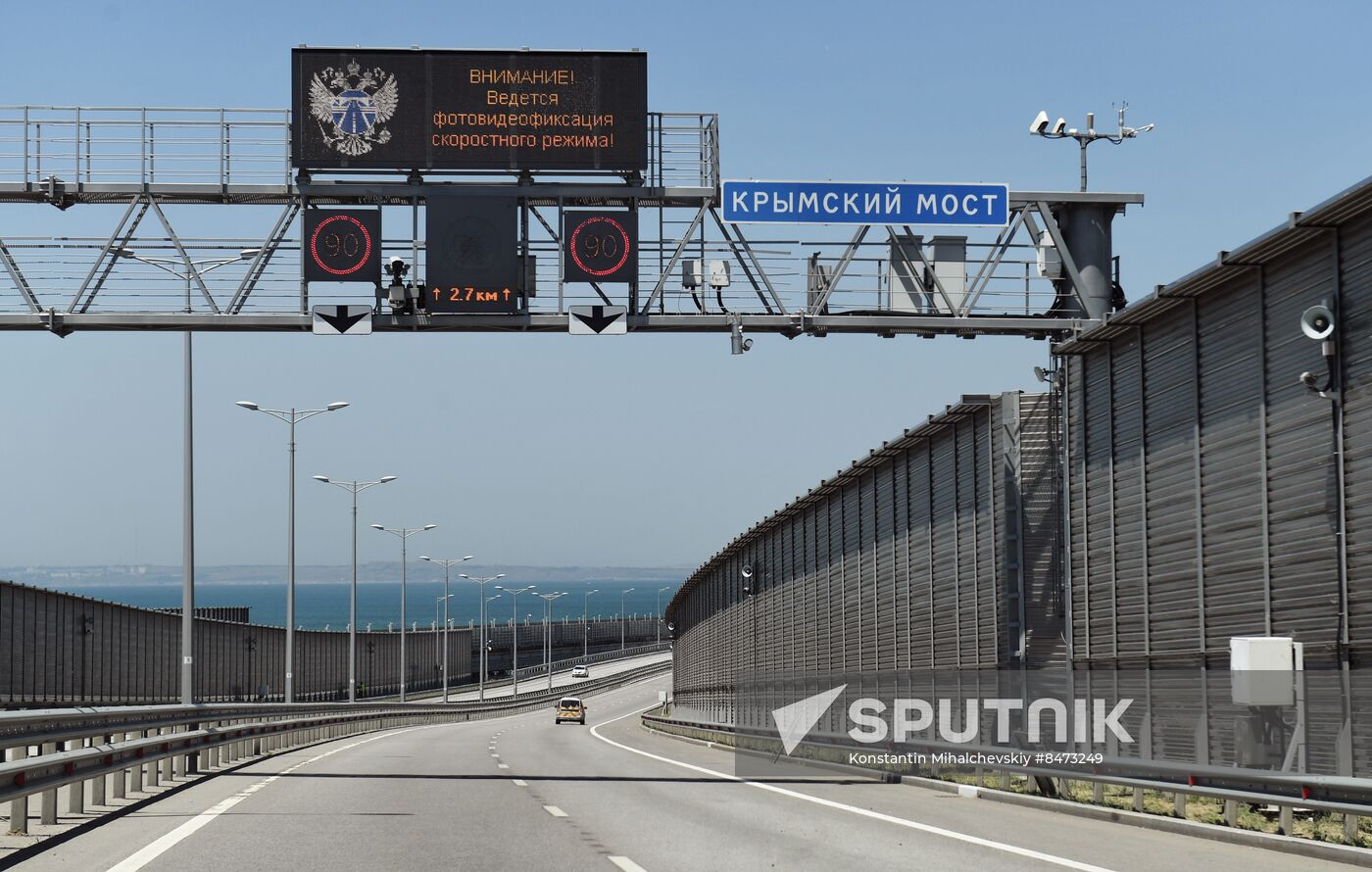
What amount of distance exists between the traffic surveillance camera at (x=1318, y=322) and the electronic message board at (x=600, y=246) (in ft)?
40.1

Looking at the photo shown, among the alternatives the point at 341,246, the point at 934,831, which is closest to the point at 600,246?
the point at 341,246

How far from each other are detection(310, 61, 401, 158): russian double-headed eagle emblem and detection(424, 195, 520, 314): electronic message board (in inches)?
56.8

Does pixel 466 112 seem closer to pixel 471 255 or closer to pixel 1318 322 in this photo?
pixel 471 255

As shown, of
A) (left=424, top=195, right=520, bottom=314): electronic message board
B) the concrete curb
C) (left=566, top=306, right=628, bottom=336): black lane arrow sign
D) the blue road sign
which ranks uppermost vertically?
the blue road sign

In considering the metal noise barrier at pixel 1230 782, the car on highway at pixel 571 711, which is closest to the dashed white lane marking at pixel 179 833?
the metal noise barrier at pixel 1230 782

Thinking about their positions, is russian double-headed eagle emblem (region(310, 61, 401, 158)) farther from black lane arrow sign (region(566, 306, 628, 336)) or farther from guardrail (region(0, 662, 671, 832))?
guardrail (region(0, 662, 671, 832))

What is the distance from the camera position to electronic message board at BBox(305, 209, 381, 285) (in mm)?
28547

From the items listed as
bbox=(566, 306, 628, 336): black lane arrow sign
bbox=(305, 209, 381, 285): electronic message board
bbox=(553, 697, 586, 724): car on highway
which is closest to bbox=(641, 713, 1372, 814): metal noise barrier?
bbox=(566, 306, 628, 336): black lane arrow sign

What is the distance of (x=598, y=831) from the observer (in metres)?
17.5

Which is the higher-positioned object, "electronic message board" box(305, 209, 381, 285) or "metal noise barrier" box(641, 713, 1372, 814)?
"electronic message board" box(305, 209, 381, 285)

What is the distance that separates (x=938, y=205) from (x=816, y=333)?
9.24ft

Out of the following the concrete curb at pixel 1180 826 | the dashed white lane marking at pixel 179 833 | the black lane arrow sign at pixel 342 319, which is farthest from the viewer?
the black lane arrow sign at pixel 342 319

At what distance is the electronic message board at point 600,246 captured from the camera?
94.2 feet

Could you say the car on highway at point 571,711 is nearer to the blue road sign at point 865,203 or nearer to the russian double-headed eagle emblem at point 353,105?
the blue road sign at point 865,203
